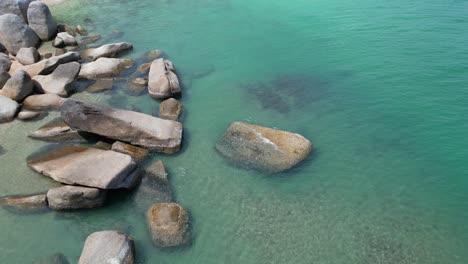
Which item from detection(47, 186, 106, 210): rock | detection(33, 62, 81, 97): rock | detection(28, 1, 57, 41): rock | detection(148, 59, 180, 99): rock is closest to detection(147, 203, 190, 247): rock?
detection(47, 186, 106, 210): rock

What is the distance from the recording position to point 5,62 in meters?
14.9

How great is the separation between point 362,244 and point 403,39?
11.5m

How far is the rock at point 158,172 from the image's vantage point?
10.1 m

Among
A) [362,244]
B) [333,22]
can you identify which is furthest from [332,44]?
[362,244]

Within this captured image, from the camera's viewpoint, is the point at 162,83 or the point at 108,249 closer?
the point at 108,249

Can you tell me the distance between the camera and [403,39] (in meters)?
16.7

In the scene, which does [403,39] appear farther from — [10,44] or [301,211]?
[10,44]

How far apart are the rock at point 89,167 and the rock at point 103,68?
205 inches

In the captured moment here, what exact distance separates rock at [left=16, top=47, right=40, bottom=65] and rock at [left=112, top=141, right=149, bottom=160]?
7527mm

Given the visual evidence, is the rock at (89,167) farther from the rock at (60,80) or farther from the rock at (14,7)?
the rock at (14,7)

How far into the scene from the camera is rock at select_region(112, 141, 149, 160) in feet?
35.3

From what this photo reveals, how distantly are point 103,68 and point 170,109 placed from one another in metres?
4.29

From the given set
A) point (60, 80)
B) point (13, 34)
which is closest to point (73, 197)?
point (60, 80)

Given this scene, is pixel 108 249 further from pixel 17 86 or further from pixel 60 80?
pixel 60 80
